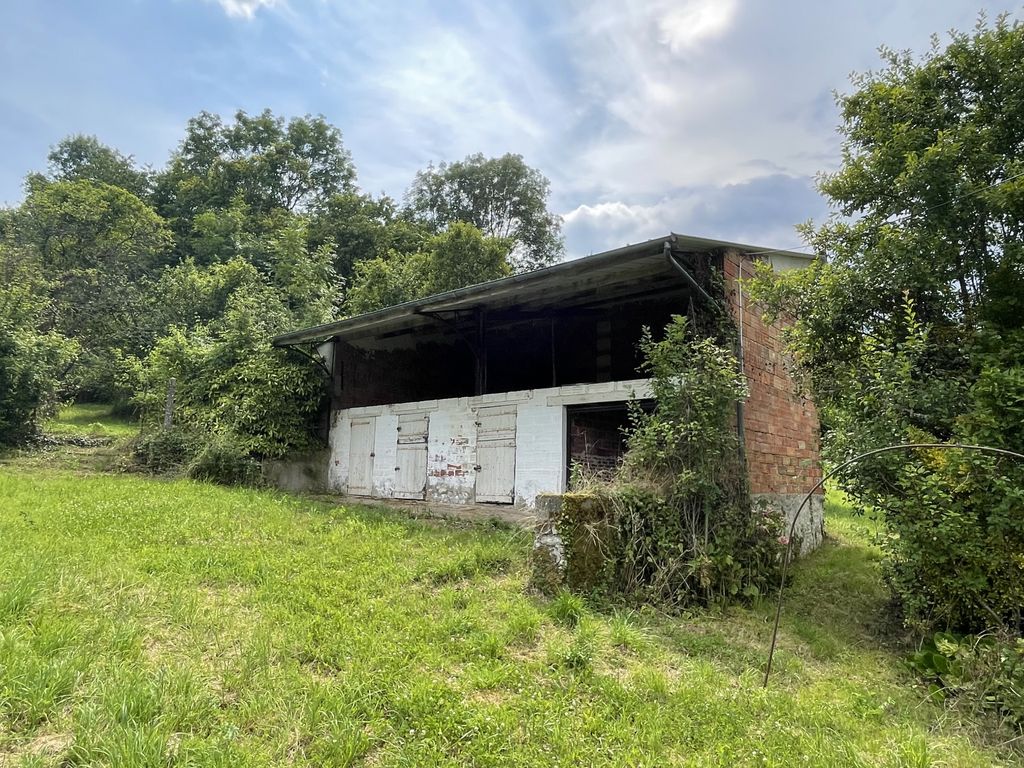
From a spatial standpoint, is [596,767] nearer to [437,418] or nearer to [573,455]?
[573,455]

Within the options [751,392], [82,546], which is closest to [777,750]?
[751,392]

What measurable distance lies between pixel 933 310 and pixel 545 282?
469 centimetres

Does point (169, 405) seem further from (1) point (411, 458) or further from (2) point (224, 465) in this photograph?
(1) point (411, 458)

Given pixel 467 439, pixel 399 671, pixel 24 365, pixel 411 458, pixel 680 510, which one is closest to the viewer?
pixel 399 671

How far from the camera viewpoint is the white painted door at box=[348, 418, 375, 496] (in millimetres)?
11664

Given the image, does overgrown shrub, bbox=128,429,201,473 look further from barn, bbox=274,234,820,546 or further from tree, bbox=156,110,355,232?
tree, bbox=156,110,355,232

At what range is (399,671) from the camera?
3373mm

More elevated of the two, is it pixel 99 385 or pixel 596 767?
pixel 99 385

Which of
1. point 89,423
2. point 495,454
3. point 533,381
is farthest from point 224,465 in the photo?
point 89,423

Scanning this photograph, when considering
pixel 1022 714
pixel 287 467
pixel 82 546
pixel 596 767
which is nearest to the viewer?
pixel 596 767

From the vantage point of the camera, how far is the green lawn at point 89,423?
16.2 meters

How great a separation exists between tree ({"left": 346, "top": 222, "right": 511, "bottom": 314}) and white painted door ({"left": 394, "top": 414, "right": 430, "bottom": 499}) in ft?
30.8

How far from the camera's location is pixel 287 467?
40.0 ft

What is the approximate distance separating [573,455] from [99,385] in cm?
2200
